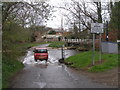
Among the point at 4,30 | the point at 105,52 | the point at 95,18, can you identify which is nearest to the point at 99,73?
the point at 4,30

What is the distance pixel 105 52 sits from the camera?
89.5 feet

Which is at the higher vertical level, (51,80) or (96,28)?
(96,28)

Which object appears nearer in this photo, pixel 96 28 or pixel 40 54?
pixel 96 28

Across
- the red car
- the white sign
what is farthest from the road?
the red car

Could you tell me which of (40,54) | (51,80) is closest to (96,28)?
(51,80)

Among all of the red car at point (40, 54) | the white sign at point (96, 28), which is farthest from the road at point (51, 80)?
the red car at point (40, 54)

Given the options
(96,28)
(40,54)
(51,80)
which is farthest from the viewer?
(40,54)

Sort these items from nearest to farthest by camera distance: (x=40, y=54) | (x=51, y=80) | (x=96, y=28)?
(x=51, y=80) → (x=96, y=28) → (x=40, y=54)

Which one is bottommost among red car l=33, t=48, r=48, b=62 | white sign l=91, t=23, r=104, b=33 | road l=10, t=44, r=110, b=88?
road l=10, t=44, r=110, b=88

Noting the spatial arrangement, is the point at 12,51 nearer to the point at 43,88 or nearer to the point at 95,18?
the point at 43,88

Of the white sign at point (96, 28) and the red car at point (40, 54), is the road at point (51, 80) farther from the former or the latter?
the red car at point (40, 54)

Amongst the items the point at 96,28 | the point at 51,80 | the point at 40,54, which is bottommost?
the point at 51,80

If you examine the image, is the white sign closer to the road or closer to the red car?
the road

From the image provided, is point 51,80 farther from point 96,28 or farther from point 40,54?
point 40,54
